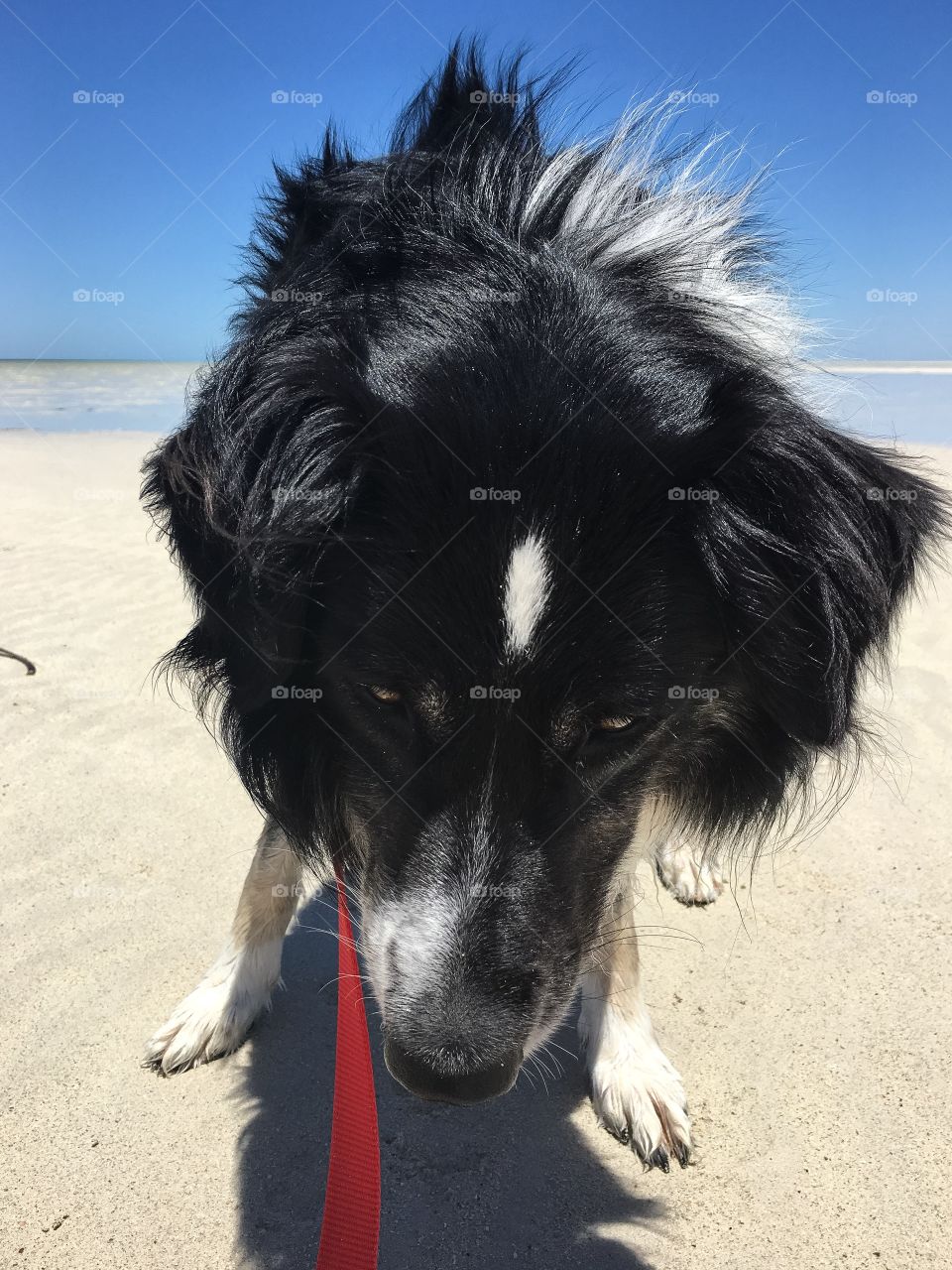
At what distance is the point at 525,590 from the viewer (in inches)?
66.9

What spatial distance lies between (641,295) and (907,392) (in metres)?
26.7

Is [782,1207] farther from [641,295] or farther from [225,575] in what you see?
[641,295]

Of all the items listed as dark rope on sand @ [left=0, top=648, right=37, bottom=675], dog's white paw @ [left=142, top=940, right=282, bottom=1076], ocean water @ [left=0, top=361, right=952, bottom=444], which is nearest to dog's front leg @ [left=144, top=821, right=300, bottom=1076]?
dog's white paw @ [left=142, top=940, right=282, bottom=1076]

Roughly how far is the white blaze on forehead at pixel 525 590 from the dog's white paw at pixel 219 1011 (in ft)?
5.48

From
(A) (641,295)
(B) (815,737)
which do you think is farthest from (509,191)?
(B) (815,737)

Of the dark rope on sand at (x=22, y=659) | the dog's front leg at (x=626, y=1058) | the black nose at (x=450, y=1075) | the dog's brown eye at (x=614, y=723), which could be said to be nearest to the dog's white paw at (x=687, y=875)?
the dog's front leg at (x=626, y=1058)

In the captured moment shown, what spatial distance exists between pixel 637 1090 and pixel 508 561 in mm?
1671

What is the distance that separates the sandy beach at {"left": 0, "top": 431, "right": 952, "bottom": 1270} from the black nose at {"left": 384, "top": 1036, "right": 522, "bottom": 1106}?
677 mm

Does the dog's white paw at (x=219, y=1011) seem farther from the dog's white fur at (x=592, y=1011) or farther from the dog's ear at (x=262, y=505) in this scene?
the dog's ear at (x=262, y=505)

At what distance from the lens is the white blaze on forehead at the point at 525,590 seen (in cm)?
169

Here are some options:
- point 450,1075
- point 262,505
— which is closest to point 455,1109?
point 450,1075

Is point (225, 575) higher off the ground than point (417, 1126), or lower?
higher

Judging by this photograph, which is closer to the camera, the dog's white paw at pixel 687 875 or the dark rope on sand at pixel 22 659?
the dog's white paw at pixel 687 875

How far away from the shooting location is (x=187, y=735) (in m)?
4.51
